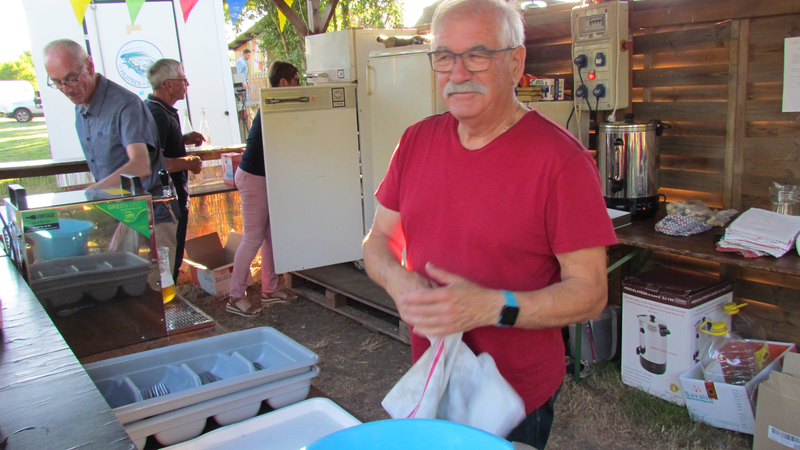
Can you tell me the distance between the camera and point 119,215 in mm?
1865

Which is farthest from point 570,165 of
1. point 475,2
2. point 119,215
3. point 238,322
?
point 238,322

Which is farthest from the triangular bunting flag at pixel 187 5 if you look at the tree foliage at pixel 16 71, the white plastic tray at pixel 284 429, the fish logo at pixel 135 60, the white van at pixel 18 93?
the tree foliage at pixel 16 71

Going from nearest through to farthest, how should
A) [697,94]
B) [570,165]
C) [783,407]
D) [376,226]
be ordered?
[570,165] → [376,226] → [783,407] → [697,94]

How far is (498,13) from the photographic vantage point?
4.21ft

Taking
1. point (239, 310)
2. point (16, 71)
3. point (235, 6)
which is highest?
point (16, 71)

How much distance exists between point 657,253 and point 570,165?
2.80 meters

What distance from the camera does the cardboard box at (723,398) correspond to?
105 inches

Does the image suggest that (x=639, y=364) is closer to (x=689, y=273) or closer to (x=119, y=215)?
(x=689, y=273)

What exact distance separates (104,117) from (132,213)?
1.43 meters

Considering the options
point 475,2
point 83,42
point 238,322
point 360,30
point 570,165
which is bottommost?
point 238,322

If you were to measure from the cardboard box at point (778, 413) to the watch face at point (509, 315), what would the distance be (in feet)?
6.25

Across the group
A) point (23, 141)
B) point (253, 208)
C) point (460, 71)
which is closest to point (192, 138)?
point (253, 208)

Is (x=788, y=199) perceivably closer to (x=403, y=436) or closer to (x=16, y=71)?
(x=403, y=436)

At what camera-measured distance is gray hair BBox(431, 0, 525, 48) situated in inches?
50.4
